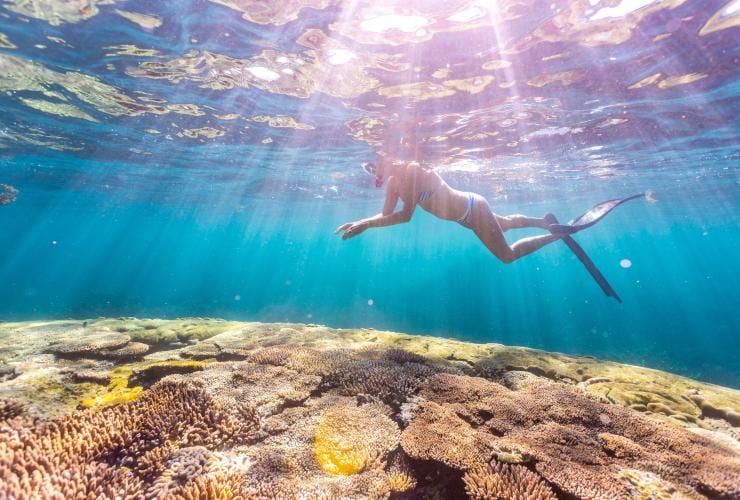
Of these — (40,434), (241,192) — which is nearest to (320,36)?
(40,434)

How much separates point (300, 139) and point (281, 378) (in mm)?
16663

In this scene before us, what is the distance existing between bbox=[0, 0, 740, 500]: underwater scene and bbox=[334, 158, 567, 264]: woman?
5 centimetres

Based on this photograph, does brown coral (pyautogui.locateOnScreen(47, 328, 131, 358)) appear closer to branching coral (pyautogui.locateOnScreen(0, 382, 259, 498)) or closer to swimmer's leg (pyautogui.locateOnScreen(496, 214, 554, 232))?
branching coral (pyautogui.locateOnScreen(0, 382, 259, 498))

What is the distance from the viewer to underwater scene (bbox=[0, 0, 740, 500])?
3.36 metres

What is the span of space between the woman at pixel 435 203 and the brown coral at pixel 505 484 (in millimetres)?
4406

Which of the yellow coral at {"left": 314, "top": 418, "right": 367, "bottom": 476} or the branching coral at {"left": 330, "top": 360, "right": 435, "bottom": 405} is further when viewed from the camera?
the branching coral at {"left": 330, "top": 360, "right": 435, "bottom": 405}

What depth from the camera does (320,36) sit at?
10273 mm

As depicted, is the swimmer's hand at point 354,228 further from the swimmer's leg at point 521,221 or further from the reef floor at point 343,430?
the swimmer's leg at point 521,221

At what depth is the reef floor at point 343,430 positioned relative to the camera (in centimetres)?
307

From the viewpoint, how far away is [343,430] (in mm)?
3842

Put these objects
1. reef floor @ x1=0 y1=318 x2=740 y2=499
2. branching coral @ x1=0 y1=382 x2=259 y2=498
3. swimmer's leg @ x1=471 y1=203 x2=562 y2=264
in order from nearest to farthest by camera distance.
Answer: branching coral @ x1=0 y1=382 x2=259 y2=498, reef floor @ x1=0 y1=318 x2=740 y2=499, swimmer's leg @ x1=471 y1=203 x2=562 y2=264

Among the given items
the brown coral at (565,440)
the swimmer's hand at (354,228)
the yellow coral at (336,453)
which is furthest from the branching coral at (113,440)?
the swimmer's hand at (354,228)

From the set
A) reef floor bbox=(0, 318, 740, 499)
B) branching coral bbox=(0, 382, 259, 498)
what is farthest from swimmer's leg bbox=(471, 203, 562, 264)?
branching coral bbox=(0, 382, 259, 498)

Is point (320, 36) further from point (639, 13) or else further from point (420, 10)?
point (639, 13)
